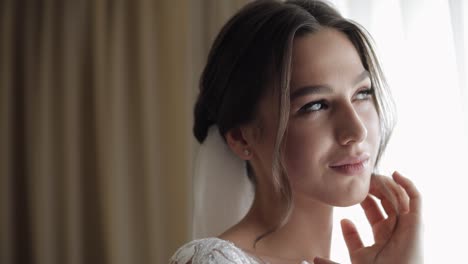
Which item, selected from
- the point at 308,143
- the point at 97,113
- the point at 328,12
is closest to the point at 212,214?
the point at 308,143

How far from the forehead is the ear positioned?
20 cm

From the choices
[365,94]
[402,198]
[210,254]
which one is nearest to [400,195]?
[402,198]

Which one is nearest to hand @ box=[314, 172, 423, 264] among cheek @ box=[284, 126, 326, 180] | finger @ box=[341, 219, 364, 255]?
finger @ box=[341, 219, 364, 255]

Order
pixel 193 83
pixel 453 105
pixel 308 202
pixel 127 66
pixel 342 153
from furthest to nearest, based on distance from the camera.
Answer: pixel 127 66, pixel 193 83, pixel 453 105, pixel 308 202, pixel 342 153

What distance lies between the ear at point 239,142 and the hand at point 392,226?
30 cm

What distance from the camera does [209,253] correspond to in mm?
1213

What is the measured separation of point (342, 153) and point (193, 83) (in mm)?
986

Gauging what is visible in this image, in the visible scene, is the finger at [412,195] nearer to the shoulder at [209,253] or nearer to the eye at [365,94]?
the eye at [365,94]

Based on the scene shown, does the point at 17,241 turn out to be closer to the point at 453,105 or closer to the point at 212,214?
the point at 212,214

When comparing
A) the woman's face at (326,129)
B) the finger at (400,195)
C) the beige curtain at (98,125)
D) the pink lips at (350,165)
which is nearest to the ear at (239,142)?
the woman's face at (326,129)

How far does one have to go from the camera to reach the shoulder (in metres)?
1.20

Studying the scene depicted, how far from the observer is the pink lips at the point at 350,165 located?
128 cm

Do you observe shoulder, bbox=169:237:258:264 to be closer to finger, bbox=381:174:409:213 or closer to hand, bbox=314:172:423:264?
hand, bbox=314:172:423:264

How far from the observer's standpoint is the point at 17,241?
244cm
